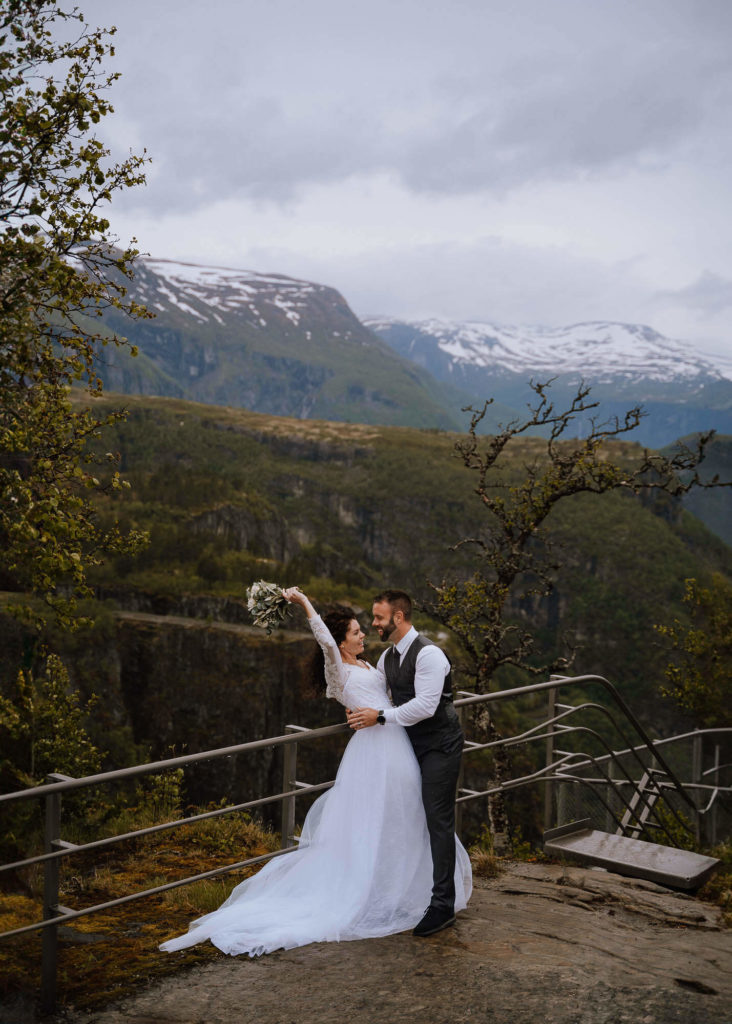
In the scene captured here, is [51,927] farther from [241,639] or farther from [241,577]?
[241,577]

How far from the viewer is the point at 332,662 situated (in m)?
5.27

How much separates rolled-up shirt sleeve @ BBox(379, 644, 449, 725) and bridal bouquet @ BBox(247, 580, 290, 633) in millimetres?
807

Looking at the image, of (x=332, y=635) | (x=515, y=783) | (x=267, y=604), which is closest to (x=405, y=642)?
(x=332, y=635)

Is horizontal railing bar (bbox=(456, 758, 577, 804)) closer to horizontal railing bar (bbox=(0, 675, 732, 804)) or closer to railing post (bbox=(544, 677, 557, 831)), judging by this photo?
railing post (bbox=(544, 677, 557, 831))

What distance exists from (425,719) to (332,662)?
614mm

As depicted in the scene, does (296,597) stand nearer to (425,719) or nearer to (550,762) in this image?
(425,719)

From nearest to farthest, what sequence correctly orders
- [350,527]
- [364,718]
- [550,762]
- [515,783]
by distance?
1. [364,718]
2. [515,783]
3. [550,762]
4. [350,527]

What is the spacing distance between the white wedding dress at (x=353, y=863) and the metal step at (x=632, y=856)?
2009 mm

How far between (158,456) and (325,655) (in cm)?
13274

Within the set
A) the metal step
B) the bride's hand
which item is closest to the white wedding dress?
the bride's hand

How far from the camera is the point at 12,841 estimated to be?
1098 cm

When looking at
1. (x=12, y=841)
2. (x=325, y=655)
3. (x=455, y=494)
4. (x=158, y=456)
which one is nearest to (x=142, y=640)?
(x=12, y=841)

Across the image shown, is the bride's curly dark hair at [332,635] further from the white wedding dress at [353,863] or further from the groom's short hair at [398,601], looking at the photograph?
the groom's short hair at [398,601]

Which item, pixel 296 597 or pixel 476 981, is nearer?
pixel 476 981
